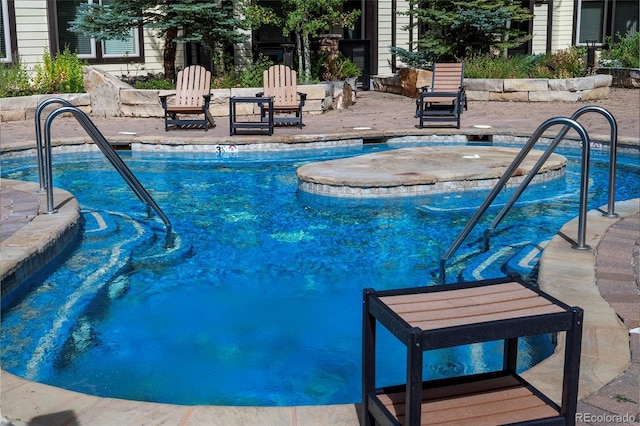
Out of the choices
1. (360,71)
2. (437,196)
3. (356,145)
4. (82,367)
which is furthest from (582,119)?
(82,367)

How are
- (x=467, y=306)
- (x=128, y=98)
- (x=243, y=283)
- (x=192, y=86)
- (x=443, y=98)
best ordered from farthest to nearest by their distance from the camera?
(x=128, y=98) < (x=443, y=98) < (x=192, y=86) < (x=243, y=283) < (x=467, y=306)

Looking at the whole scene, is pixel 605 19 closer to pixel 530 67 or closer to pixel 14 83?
pixel 530 67

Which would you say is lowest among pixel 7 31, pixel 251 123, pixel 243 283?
pixel 243 283

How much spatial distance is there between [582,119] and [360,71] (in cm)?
713

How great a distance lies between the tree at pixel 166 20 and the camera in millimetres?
14672

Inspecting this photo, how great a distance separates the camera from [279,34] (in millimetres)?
18891

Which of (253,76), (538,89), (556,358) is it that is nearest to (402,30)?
(538,89)

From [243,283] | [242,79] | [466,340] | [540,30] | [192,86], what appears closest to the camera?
[466,340]

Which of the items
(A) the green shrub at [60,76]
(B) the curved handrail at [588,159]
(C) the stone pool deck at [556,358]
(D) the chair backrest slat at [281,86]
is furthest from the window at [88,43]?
(B) the curved handrail at [588,159]

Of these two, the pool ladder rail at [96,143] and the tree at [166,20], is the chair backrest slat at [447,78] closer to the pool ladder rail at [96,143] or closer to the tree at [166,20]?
the tree at [166,20]

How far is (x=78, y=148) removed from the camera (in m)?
11.3

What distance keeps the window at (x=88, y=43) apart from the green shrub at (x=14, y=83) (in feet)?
5.72

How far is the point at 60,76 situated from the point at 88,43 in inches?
84.2

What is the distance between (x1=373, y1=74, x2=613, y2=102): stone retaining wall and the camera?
15.4 m
